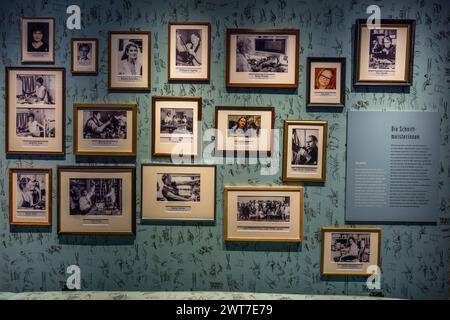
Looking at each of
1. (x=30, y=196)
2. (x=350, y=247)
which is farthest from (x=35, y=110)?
(x=350, y=247)

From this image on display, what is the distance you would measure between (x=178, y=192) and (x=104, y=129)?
1.90 ft

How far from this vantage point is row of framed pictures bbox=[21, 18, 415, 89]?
198cm

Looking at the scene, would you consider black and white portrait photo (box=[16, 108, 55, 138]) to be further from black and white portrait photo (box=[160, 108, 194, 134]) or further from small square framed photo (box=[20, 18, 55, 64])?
black and white portrait photo (box=[160, 108, 194, 134])

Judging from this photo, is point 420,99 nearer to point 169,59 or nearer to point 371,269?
point 371,269

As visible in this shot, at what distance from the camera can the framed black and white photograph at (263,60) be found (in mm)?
1982

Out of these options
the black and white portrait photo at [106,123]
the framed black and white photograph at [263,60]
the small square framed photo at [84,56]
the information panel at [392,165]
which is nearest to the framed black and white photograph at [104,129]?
the black and white portrait photo at [106,123]

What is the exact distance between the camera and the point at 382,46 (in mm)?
1981

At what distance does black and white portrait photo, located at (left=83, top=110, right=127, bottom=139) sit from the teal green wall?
0.09 m

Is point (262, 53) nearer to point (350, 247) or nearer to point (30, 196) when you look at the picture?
point (350, 247)

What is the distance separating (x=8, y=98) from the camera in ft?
6.59

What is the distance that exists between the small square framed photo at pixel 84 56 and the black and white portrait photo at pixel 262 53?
2.78ft

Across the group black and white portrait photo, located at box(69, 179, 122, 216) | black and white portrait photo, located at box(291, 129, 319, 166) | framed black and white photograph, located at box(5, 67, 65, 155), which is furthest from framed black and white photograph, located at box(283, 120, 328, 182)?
framed black and white photograph, located at box(5, 67, 65, 155)

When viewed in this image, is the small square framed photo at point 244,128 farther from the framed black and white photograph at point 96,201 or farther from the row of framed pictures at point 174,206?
the framed black and white photograph at point 96,201
